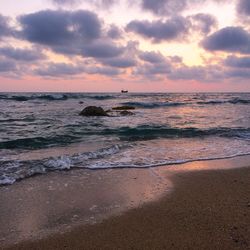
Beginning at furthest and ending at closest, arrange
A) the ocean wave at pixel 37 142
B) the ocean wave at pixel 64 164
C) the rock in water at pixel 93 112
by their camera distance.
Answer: the rock in water at pixel 93 112 → the ocean wave at pixel 37 142 → the ocean wave at pixel 64 164

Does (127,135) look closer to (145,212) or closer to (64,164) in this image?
(64,164)

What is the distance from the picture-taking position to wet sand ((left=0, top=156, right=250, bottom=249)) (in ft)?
13.4

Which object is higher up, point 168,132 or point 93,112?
point 93,112

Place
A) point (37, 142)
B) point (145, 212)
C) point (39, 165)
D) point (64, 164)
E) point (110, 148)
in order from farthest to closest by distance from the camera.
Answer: point (37, 142) → point (110, 148) → point (64, 164) → point (39, 165) → point (145, 212)

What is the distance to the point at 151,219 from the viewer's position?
4801 mm

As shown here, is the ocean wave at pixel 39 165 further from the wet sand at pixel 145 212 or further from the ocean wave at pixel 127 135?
the ocean wave at pixel 127 135

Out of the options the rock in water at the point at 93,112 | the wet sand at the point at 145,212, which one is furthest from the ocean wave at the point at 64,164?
the rock in water at the point at 93,112

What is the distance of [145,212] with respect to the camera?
16.6 ft

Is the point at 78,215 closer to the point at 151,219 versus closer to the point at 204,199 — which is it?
the point at 151,219

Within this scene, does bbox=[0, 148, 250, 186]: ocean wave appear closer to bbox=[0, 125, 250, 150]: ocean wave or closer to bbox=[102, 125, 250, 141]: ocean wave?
bbox=[0, 125, 250, 150]: ocean wave

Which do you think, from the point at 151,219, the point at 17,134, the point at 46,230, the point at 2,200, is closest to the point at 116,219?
the point at 151,219

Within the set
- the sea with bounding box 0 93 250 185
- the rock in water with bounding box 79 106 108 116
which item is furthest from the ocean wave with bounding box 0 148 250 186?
the rock in water with bounding box 79 106 108 116

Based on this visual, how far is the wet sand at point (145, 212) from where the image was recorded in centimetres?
407

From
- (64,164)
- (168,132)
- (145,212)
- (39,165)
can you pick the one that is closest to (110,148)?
(64,164)
